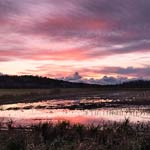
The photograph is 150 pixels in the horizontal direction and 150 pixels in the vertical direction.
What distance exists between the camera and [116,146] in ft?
60.4

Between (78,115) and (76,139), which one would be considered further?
(78,115)

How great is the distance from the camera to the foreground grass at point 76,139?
1773cm

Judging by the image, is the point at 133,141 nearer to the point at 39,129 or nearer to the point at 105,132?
the point at 105,132

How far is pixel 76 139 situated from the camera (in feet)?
67.6

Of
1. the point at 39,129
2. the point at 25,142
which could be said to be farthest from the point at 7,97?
the point at 25,142

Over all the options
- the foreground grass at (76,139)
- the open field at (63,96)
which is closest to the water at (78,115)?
the foreground grass at (76,139)

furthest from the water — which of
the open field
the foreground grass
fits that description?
the open field

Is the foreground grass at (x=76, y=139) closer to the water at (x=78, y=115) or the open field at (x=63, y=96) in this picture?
the water at (x=78, y=115)

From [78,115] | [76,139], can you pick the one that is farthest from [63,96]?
[76,139]

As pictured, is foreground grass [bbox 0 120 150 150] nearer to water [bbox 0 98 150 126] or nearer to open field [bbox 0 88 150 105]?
water [bbox 0 98 150 126]

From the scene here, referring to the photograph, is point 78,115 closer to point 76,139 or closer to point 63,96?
point 76,139

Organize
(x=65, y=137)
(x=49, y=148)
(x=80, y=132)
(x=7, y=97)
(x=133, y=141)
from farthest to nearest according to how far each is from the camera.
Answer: (x=7, y=97) < (x=80, y=132) < (x=65, y=137) < (x=133, y=141) < (x=49, y=148)

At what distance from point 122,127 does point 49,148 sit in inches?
306

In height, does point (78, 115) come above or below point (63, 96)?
below
